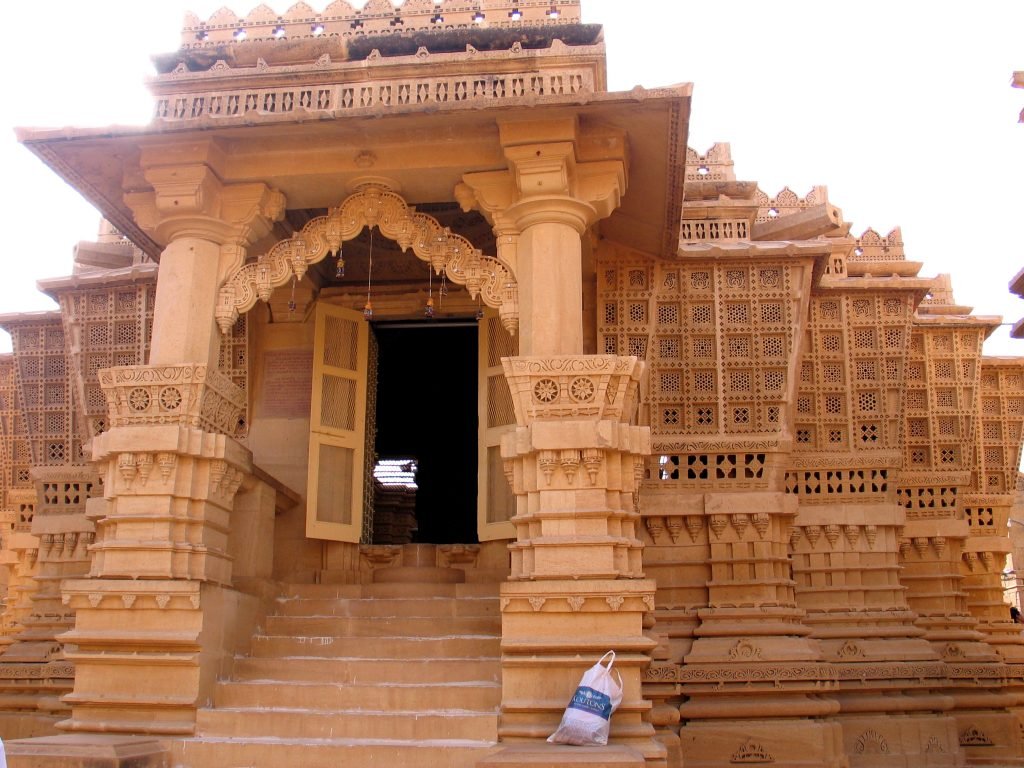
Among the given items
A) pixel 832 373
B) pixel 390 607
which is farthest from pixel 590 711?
pixel 832 373

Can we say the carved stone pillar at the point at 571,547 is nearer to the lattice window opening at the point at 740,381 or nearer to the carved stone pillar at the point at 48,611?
the lattice window opening at the point at 740,381

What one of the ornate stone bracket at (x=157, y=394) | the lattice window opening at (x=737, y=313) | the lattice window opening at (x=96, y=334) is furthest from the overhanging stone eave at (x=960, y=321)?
the lattice window opening at (x=96, y=334)

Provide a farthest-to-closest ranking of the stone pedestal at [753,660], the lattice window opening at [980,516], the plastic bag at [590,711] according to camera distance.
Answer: the lattice window opening at [980,516], the stone pedestal at [753,660], the plastic bag at [590,711]

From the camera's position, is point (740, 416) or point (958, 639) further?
point (958, 639)

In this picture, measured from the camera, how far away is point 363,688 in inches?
296

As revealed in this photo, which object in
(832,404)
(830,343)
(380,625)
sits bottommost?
(380,625)

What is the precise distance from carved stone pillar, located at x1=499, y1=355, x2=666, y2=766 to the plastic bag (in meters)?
0.21

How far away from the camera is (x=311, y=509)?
980 cm

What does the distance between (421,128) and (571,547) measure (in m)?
3.58

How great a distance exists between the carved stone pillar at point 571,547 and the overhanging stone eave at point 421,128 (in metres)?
1.93

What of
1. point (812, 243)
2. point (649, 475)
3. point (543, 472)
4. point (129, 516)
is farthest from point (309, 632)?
point (812, 243)

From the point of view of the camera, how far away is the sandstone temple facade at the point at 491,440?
729cm

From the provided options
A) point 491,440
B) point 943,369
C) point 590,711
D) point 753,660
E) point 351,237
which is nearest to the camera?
point 590,711

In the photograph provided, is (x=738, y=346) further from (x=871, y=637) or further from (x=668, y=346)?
(x=871, y=637)
